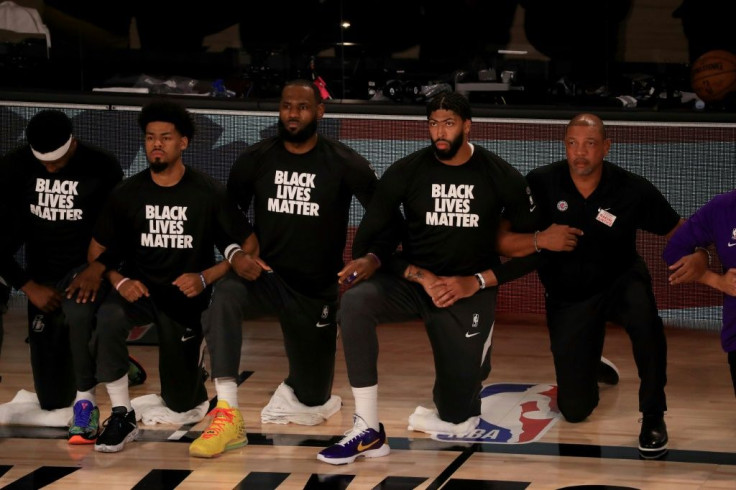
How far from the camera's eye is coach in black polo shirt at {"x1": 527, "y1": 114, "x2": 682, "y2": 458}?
18.1 ft

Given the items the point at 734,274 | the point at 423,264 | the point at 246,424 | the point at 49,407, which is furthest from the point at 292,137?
the point at 734,274

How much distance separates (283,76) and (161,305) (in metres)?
6.39

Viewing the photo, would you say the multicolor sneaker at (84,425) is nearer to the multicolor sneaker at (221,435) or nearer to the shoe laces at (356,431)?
the multicolor sneaker at (221,435)

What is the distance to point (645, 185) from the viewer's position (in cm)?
563

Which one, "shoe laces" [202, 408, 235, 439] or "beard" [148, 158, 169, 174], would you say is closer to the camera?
"shoe laces" [202, 408, 235, 439]

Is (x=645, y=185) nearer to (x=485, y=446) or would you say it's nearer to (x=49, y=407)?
(x=485, y=446)

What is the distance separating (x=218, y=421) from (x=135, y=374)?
132 centimetres

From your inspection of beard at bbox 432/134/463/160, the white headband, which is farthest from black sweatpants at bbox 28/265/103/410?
beard at bbox 432/134/463/160

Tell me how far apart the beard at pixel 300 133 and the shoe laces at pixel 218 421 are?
52.7 inches

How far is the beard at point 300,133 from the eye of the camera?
18.8 ft

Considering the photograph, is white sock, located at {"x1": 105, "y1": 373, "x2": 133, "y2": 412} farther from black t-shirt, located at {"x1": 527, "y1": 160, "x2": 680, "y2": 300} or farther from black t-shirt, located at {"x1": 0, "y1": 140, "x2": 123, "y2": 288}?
black t-shirt, located at {"x1": 527, "y1": 160, "x2": 680, "y2": 300}

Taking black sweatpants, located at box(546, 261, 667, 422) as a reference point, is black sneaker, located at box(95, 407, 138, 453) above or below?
below

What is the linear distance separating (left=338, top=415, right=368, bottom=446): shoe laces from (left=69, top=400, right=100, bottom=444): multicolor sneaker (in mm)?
1157

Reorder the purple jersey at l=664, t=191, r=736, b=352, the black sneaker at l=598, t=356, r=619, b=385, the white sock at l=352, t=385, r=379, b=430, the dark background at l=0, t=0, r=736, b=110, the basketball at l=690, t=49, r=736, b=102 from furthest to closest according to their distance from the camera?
the dark background at l=0, t=0, r=736, b=110, the basketball at l=690, t=49, r=736, b=102, the black sneaker at l=598, t=356, r=619, b=385, the white sock at l=352, t=385, r=379, b=430, the purple jersey at l=664, t=191, r=736, b=352
